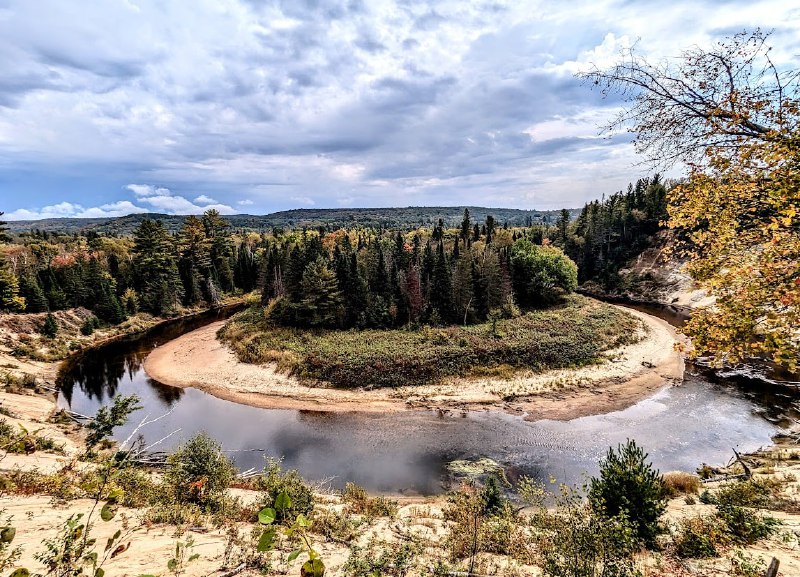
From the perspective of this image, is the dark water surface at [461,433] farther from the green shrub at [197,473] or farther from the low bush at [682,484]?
the green shrub at [197,473]

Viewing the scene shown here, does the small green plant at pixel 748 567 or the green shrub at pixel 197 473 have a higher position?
the small green plant at pixel 748 567

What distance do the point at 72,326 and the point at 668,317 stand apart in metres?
77.6

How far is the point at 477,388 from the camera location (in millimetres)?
32031

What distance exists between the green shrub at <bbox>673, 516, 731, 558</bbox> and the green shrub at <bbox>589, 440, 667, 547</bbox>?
2.30ft

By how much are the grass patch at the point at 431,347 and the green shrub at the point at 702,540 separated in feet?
74.3

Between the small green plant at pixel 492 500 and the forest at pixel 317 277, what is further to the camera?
the forest at pixel 317 277

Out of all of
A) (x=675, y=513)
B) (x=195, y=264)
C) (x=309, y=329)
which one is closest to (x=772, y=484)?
(x=675, y=513)

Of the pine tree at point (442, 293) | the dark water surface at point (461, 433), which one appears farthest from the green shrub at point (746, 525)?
the pine tree at point (442, 293)

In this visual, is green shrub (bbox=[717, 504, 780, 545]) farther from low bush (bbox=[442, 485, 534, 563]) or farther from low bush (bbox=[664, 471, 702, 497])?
low bush (bbox=[664, 471, 702, 497])

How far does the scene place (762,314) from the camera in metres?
5.59

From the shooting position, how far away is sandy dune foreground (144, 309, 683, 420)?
97.8ft

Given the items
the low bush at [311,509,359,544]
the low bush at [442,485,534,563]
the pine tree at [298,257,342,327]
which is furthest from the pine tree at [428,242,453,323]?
the low bush at [311,509,359,544]

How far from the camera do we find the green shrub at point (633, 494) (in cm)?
1162

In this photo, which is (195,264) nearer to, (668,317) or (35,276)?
(35,276)
